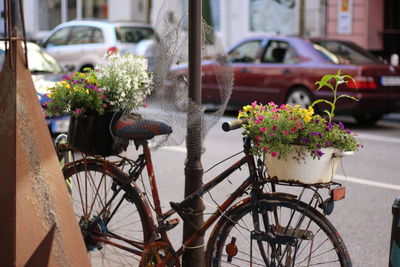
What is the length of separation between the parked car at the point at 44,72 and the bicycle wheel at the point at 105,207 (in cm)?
538

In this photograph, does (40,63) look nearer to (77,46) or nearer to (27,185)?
(77,46)

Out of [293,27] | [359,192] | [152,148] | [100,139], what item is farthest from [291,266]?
[293,27]

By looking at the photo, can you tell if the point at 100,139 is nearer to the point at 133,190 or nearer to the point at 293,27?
the point at 133,190

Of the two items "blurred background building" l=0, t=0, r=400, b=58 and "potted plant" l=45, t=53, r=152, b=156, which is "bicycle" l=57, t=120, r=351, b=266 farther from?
"blurred background building" l=0, t=0, r=400, b=58

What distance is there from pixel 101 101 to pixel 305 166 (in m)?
1.48

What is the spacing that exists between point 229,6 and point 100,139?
813 inches

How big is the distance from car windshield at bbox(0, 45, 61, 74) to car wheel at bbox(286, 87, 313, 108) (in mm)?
4028

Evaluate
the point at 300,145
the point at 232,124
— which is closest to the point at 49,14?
the point at 232,124

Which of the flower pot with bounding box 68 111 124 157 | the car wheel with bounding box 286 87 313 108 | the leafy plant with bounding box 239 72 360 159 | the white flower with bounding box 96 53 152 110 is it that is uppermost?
the white flower with bounding box 96 53 152 110

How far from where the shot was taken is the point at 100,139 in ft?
15.6

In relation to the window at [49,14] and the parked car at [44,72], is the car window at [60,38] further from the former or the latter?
the window at [49,14]

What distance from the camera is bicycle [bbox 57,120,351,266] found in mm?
3977

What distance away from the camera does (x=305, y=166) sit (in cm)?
385

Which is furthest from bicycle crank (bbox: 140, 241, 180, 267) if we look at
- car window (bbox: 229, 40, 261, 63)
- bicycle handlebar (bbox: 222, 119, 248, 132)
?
car window (bbox: 229, 40, 261, 63)
